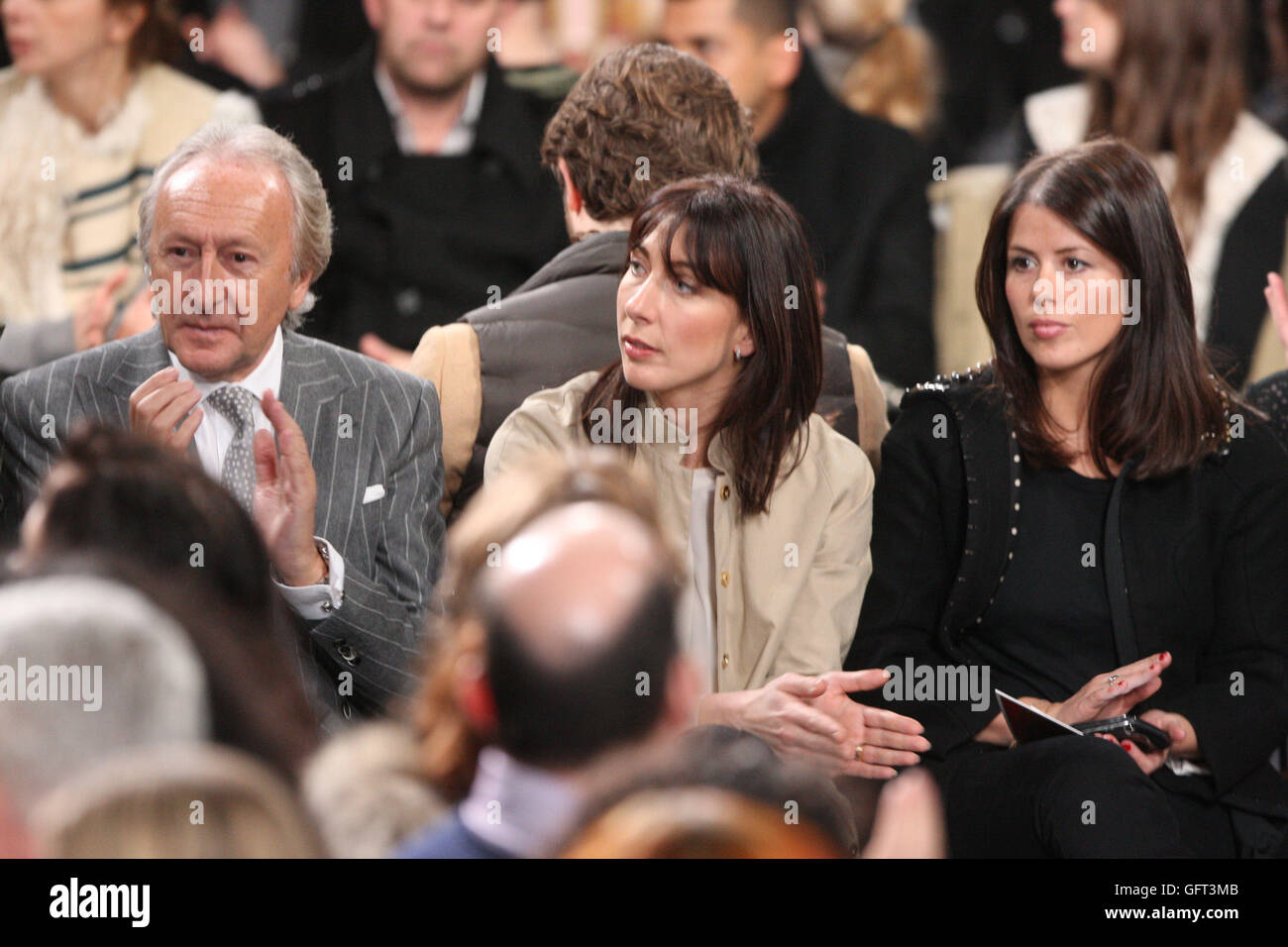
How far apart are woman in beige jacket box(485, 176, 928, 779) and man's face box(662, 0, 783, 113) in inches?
64.3

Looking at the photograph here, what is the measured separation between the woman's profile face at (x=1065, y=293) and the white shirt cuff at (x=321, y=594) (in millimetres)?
1185

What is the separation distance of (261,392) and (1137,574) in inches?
56.6

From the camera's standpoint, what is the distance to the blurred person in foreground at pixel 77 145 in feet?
13.0

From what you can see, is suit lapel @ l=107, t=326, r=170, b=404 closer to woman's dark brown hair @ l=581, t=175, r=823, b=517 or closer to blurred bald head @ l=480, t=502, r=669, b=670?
woman's dark brown hair @ l=581, t=175, r=823, b=517

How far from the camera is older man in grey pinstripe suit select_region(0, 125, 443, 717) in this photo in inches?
100

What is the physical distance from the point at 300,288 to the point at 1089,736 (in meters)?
1.43

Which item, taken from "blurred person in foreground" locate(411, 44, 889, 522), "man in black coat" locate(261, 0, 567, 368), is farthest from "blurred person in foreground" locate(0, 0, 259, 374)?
"blurred person in foreground" locate(411, 44, 889, 522)

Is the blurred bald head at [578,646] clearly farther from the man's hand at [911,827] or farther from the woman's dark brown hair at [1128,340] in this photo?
the woman's dark brown hair at [1128,340]

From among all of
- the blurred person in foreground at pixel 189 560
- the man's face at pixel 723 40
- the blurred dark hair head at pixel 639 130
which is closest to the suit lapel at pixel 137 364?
the blurred dark hair head at pixel 639 130

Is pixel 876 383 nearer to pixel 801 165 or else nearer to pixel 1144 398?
pixel 1144 398

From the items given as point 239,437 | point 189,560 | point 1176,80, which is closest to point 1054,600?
point 239,437

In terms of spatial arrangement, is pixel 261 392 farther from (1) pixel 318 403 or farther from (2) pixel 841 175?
(2) pixel 841 175

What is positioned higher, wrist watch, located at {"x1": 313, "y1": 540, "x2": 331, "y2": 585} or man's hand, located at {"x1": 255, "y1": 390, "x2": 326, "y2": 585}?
man's hand, located at {"x1": 255, "y1": 390, "x2": 326, "y2": 585}

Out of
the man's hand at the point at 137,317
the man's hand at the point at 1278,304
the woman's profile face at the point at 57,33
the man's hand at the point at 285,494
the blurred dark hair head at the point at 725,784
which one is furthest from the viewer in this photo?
the woman's profile face at the point at 57,33
